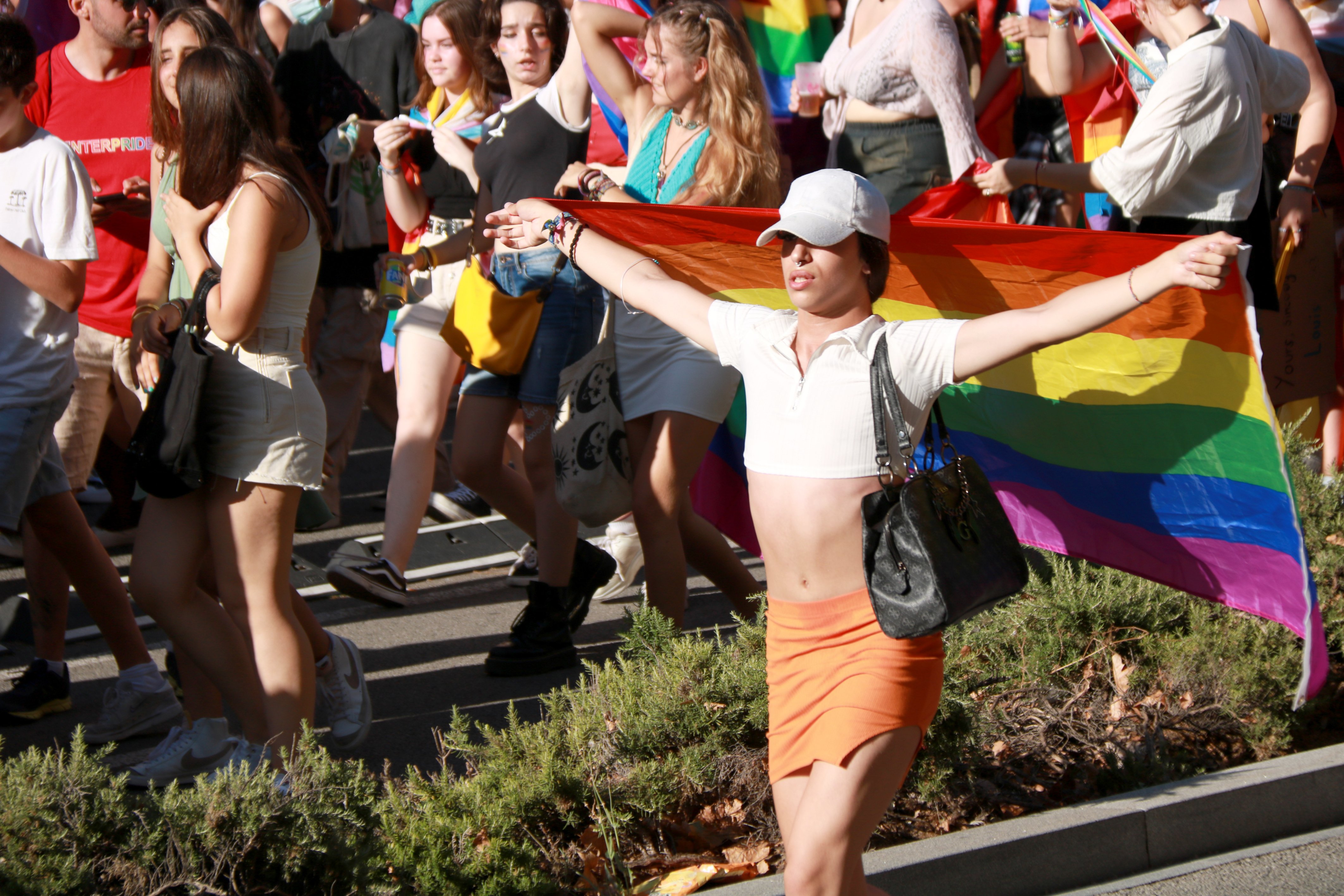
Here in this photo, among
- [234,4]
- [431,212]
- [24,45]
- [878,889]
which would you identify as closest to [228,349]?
[24,45]

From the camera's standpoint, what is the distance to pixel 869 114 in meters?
6.80

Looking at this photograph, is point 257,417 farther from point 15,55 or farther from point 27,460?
point 15,55

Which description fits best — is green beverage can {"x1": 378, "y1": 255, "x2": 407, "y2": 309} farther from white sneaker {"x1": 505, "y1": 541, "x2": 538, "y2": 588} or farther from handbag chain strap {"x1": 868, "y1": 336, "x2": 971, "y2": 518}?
handbag chain strap {"x1": 868, "y1": 336, "x2": 971, "y2": 518}

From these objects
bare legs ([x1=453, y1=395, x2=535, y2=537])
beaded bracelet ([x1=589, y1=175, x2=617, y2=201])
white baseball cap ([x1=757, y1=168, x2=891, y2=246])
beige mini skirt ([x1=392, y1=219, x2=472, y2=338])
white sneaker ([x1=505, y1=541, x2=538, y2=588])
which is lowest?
white sneaker ([x1=505, y1=541, x2=538, y2=588])

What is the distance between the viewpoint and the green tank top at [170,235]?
4.28 meters

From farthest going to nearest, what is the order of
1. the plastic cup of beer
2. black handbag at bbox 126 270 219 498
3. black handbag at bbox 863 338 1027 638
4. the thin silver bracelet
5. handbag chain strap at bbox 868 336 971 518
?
the plastic cup of beer → black handbag at bbox 126 270 219 498 → the thin silver bracelet → handbag chain strap at bbox 868 336 971 518 → black handbag at bbox 863 338 1027 638

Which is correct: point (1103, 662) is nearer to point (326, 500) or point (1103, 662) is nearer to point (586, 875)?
point (586, 875)

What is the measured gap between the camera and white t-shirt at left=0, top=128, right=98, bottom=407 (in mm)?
4449

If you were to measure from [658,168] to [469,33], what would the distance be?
189 cm

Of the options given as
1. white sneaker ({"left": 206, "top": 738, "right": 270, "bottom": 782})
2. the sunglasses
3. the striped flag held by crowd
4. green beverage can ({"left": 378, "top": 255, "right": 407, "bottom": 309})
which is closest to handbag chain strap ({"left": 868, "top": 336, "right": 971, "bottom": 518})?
the striped flag held by crowd

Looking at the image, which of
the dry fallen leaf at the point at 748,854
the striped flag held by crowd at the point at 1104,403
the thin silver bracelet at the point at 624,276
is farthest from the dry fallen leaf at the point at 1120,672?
the thin silver bracelet at the point at 624,276

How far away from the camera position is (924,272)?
4027 millimetres

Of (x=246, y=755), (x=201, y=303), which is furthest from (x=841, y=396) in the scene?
(x=246, y=755)

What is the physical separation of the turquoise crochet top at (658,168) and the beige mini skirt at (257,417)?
1.39 meters
